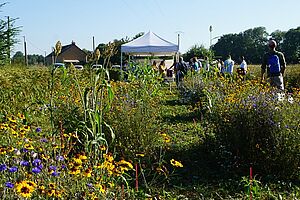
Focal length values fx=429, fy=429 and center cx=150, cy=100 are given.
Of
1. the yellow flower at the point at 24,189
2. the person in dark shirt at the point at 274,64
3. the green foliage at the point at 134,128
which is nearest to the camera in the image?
the yellow flower at the point at 24,189

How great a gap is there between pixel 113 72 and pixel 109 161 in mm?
17529

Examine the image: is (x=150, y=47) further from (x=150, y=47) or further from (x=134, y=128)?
(x=134, y=128)

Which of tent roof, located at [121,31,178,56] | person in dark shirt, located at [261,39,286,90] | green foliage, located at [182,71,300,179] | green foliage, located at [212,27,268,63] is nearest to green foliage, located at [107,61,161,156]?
green foliage, located at [182,71,300,179]

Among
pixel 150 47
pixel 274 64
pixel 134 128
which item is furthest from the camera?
pixel 150 47

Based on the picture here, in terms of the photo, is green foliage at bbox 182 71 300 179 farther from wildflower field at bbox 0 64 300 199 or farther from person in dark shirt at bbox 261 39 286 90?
person in dark shirt at bbox 261 39 286 90

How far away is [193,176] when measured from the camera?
4570 millimetres

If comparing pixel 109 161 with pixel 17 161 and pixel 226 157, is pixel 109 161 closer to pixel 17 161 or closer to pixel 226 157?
pixel 17 161

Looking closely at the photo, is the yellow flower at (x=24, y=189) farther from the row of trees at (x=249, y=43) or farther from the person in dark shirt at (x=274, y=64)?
the row of trees at (x=249, y=43)

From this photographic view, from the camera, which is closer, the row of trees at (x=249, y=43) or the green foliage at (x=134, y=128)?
the green foliage at (x=134, y=128)

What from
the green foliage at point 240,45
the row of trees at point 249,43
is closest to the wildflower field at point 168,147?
the row of trees at point 249,43

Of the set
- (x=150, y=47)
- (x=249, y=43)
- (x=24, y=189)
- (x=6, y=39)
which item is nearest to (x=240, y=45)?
(x=249, y=43)

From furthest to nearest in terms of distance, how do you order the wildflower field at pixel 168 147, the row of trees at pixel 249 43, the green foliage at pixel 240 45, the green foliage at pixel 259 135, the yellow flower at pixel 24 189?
1. the green foliage at pixel 240 45
2. the row of trees at pixel 249 43
3. the green foliage at pixel 259 135
4. the wildflower field at pixel 168 147
5. the yellow flower at pixel 24 189

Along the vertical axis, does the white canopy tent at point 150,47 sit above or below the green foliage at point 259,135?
above

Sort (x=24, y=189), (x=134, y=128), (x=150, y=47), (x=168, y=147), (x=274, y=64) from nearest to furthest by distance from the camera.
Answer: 1. (x=24, y=189)
2. (x=134, y=128)
3. (x=168, y=147)
4. (x=274, y=64)
5. (x=150, y=47)
